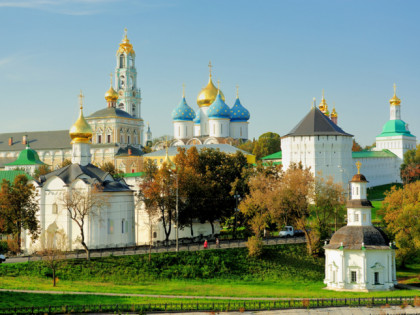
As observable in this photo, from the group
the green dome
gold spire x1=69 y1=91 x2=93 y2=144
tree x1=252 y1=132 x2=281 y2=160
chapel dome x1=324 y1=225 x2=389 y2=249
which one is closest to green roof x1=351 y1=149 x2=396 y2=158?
the green dome

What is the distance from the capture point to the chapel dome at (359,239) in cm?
4319

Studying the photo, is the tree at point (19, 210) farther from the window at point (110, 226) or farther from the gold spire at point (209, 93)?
the gold spire at point (209, 93)

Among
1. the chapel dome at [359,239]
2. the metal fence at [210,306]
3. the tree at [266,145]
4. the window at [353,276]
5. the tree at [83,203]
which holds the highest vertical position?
the tree at [266,145]

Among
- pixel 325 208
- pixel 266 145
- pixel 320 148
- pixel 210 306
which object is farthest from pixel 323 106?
pixel 210 306

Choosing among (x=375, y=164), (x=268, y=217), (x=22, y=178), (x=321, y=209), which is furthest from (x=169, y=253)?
(x=375, y=164)

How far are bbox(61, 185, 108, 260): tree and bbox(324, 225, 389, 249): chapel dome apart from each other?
15.6 metres

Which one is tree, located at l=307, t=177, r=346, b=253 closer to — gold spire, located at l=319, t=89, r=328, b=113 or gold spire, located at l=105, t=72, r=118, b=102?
gold spire, located at l=319, t=89, r=328, b=113

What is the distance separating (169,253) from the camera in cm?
4588

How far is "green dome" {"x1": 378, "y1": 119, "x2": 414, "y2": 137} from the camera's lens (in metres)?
96.3

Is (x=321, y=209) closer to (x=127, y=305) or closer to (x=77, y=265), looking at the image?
(x=77, y=265)

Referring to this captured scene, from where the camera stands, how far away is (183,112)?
101562mm

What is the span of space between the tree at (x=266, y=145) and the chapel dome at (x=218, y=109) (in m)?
5.91

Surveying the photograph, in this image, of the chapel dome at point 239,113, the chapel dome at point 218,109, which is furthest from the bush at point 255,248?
the chapel dome at point 239,113

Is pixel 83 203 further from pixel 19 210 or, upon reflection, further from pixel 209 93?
pixel 209 93
